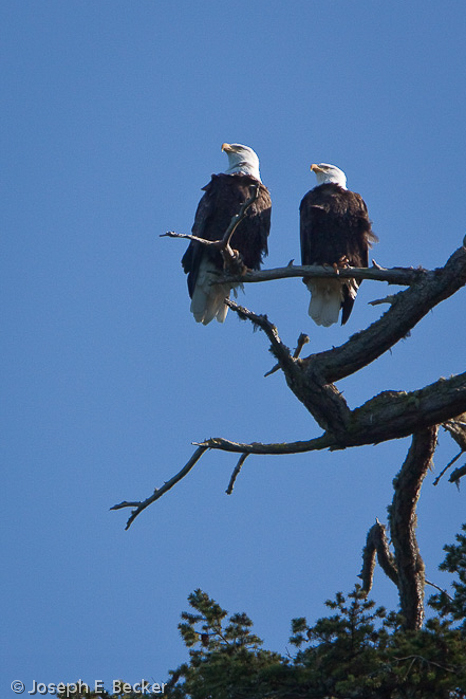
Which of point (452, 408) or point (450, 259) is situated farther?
point (450, 259)

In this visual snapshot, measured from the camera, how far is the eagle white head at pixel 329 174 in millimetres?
9566

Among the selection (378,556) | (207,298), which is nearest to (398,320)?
(378,556)

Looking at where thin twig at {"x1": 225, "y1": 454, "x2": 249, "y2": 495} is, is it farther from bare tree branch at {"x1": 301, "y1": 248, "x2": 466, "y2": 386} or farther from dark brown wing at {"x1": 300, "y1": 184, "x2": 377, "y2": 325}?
dark brown wing at {"x1": 300, "y1": 184, "x2": 377, "y2": 325}

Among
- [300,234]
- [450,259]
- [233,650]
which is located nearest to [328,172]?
[300,234]

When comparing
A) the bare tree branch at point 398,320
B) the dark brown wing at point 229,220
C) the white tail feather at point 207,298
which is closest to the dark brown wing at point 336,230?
the dark brown wing at point 229,220

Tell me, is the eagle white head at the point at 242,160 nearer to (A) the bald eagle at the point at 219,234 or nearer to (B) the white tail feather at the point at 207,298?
(A) the bald eagle at the point at 219,234

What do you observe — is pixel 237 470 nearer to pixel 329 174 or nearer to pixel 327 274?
pixel 327 274

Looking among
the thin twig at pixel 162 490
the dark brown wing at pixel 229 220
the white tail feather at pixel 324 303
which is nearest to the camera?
the thin twig at pixel 162 490

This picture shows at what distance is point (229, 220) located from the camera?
9.00m

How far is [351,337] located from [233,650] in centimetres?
209

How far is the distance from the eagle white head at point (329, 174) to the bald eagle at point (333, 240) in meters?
0.19

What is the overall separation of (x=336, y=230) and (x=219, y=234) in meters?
1.05

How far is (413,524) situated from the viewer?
652 cm

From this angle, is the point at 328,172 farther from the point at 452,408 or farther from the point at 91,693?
the point at 91,693
